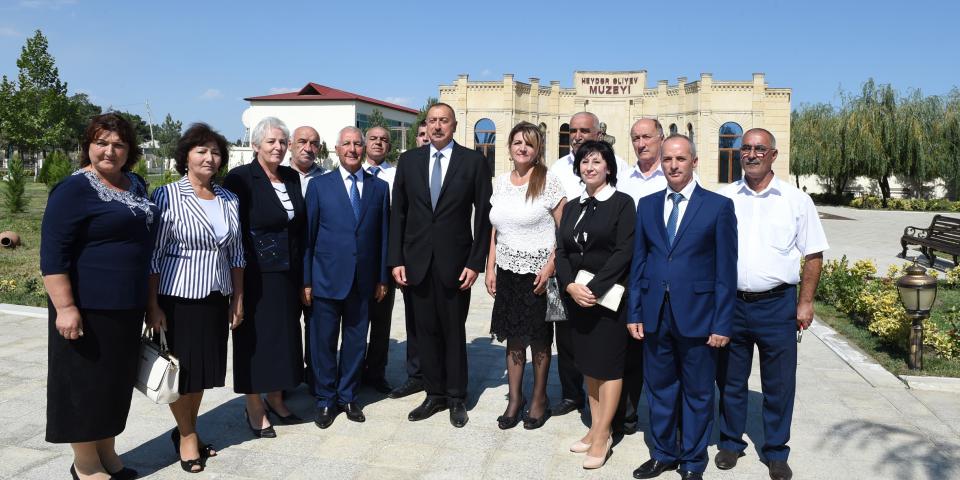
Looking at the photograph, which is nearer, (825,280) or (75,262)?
(75,262)

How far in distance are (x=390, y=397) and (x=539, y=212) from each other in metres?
1.99

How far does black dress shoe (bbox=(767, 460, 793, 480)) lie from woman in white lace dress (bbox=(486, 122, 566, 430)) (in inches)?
57.8

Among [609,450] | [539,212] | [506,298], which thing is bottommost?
[609,450]

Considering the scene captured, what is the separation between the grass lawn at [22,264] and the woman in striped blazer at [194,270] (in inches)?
233

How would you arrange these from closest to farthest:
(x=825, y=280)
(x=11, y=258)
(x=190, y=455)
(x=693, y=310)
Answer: (x=693, y=310)
(x=190, y=455)
(x=825, y=280)
(x=11, y=258)

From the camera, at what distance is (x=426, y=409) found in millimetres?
4711

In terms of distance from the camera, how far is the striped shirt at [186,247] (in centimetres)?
358

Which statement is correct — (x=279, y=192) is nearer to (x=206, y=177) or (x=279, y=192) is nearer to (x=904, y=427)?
(x=206, y=177)

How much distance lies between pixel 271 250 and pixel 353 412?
1285mm

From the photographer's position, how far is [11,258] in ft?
40.2

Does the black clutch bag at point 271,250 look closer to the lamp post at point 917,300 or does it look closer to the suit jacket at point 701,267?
the suit jacket at point 701,267

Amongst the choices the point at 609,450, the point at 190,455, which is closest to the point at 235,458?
the point at 190,455

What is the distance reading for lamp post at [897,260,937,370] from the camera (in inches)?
226

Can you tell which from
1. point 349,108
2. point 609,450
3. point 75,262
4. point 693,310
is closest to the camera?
point 75,262
